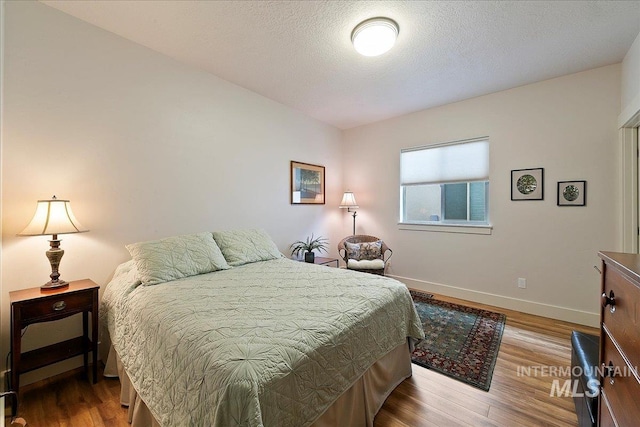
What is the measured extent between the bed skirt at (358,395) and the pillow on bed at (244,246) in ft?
Answer: 3.62

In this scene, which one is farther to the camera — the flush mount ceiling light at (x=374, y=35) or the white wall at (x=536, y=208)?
the white wall at (x=536, y=208)

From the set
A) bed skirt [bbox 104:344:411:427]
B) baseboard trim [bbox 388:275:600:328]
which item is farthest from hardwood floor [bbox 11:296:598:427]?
baseboard trim [bbox 388:275:600:328]

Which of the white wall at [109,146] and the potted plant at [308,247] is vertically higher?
the white wall at [109,146]

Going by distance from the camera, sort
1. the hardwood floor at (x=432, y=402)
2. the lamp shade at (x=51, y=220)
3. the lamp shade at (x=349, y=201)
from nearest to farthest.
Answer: the hardwood floor at (x=432, y=402), the lamp shade at (x=51, y=220), the lamp shade at (x=349, y=201)

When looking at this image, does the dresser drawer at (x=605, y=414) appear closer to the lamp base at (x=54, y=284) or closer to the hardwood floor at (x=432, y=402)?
the hardwood floor at (x=432, y=402)

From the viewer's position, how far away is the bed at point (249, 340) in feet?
3.32

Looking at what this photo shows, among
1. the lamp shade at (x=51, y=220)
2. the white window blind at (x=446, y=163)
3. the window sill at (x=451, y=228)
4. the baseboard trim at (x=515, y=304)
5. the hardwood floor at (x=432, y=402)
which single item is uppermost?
the white window blind at (x=446, y=163)

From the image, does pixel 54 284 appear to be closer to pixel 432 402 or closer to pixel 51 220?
pixel 51 220

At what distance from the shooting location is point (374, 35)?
2074 millimetres

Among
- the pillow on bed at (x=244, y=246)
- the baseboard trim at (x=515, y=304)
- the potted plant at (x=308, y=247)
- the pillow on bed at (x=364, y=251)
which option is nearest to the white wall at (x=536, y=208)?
the baseboard trim at (x=515, y=304)

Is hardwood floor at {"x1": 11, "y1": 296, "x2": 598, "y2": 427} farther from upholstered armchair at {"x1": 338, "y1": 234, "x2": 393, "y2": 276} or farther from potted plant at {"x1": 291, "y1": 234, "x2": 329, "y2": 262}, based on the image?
potted plant at {"x1": 291, "y1": 234, "x2": 329, "y2": 262}

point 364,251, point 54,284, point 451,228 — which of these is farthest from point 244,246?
point 451,228

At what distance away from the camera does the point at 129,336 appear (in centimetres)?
161

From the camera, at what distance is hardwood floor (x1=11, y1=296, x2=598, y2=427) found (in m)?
1.56
